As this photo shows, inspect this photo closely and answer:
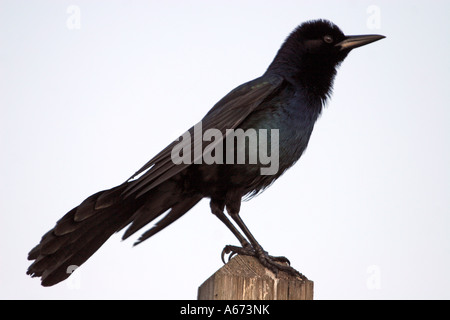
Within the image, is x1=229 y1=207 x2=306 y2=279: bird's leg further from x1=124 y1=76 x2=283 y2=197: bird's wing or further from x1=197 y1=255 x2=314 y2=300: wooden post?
x1=124 y1=76 x2=283 y2=197: bird's wing

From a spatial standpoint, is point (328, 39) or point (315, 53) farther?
point (328, 39)

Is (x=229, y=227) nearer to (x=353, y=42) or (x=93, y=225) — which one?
(x=93, y=225)

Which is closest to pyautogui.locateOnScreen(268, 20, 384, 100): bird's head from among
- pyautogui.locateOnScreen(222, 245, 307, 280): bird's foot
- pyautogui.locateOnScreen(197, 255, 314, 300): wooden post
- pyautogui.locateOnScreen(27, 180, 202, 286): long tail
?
pyautogui.locateOnScreen(27, 180, 202, 286): long tail

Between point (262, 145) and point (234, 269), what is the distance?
1.66m

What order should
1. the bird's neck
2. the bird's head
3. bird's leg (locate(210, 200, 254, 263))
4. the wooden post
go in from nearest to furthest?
1. the wooden post
2. bird's leg (locate(210, 200, 254, 263))
3. the bird's neck
4. the bird's head

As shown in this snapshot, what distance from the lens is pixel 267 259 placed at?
3.54 meters

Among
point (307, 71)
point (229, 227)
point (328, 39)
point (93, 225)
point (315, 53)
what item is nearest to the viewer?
point (93, 225)

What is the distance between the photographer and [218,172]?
4398 mm

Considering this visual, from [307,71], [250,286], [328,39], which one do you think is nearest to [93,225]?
[250,286]

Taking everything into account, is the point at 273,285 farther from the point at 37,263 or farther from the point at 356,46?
the point at 356,46

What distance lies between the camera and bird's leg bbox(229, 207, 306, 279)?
10.5ft

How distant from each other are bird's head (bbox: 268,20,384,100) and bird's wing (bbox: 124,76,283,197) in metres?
0.32

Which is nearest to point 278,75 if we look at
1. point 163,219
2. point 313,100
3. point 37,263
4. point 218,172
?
point 313,100

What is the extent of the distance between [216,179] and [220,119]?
16.5 inches
